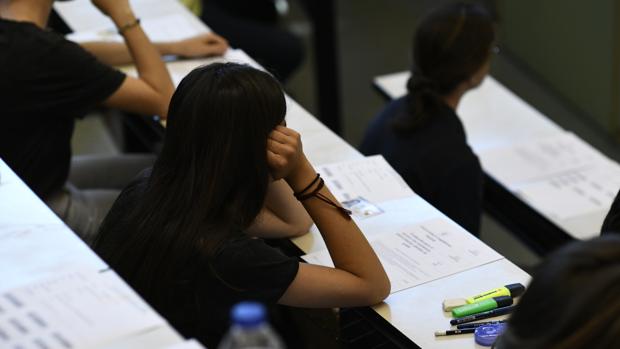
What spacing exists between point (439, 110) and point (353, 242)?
86 cm

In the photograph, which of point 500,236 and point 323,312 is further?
point 500,236

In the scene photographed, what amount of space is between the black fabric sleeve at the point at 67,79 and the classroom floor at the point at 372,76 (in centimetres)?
174

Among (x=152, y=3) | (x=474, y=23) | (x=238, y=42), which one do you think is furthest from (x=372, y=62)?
(x=474, y=23)

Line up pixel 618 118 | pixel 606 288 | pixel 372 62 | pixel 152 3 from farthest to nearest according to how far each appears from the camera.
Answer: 1. pixel 372 62
2. pixel 618 118
3. pixel 152 3
4. pixel 606 288

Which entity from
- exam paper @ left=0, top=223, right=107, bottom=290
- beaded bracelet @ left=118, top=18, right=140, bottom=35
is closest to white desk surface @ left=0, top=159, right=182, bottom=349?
exam paper @ left=0, top=223, right=107, bottom=290

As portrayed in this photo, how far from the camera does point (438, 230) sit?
202cm

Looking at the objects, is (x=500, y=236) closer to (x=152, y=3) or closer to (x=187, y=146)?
(x=152, y=3)

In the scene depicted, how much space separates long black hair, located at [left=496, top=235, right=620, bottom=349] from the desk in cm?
144

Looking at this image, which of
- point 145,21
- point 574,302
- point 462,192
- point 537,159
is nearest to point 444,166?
point 462,192

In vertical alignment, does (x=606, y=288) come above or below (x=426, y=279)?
above

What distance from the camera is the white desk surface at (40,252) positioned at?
1.35 m

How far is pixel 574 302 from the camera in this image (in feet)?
3.65

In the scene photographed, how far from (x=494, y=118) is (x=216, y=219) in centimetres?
179

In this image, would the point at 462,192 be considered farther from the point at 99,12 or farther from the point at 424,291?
the point at 99,12
